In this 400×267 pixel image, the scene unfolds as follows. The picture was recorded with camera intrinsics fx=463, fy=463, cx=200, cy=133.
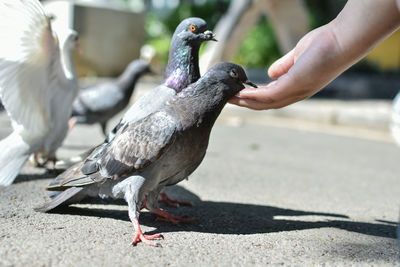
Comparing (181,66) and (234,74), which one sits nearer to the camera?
(234,74)

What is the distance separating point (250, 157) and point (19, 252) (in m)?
3.61

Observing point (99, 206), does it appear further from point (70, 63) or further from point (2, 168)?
point (70, 63)

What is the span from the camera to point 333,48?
2.43 meters

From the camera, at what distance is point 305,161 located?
5.51 metres

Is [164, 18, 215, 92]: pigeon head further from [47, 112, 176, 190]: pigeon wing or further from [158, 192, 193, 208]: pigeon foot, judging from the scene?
[158, 192, 193, 208]: pigeon foot

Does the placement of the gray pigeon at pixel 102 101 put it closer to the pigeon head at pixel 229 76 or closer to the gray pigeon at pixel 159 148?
the gray pigeon at pixel 159 148

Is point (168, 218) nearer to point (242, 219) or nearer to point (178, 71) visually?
point (242, 219)

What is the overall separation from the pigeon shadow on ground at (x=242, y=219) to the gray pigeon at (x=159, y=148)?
0.78 ft

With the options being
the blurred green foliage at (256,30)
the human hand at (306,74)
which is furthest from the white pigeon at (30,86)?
the blurred green foliage at (256,30)

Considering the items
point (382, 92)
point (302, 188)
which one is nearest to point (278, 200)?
point (302, 188)

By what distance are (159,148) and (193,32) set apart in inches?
50.3

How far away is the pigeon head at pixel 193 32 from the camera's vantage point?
3.48 meters

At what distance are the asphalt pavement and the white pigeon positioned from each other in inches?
11.3

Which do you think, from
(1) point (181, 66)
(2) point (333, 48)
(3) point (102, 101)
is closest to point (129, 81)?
(3) point (102, 101)
